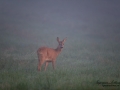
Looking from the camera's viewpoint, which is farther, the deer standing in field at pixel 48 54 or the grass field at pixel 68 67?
the deer standing in field at pixel 48 54

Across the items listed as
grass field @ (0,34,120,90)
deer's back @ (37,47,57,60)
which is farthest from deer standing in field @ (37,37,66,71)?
grass field @ (0,34,120,90)

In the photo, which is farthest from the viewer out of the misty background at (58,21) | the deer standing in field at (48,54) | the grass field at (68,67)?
the misty background at (58,21)

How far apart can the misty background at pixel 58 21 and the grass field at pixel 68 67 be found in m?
0.17

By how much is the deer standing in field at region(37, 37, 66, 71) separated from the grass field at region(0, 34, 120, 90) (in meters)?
0.13

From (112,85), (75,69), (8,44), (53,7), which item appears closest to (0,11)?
(8,44)

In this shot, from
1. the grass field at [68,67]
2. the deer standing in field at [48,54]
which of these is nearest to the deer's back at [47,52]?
the deer standing in field at [48,54]

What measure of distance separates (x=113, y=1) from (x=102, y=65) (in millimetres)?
1860

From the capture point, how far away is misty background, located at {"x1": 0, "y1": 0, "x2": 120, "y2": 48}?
7.89m

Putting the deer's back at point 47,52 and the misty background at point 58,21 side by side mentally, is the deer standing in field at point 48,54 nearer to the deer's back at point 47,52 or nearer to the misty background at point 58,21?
the deer's back at point 47,52

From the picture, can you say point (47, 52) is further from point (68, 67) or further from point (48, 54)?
point (68, 67)

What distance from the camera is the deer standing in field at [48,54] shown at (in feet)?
24.8

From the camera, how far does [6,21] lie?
7.78 metres

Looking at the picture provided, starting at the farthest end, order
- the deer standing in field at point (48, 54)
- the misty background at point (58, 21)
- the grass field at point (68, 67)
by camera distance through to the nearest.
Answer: the misty background at point (58, 21) < the deer standing in field at point (48, 54) < the grass field at point (68, 67)

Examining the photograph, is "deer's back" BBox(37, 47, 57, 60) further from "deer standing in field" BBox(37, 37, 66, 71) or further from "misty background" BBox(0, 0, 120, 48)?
"misty background" BBox(0, 0, 120, 48)
